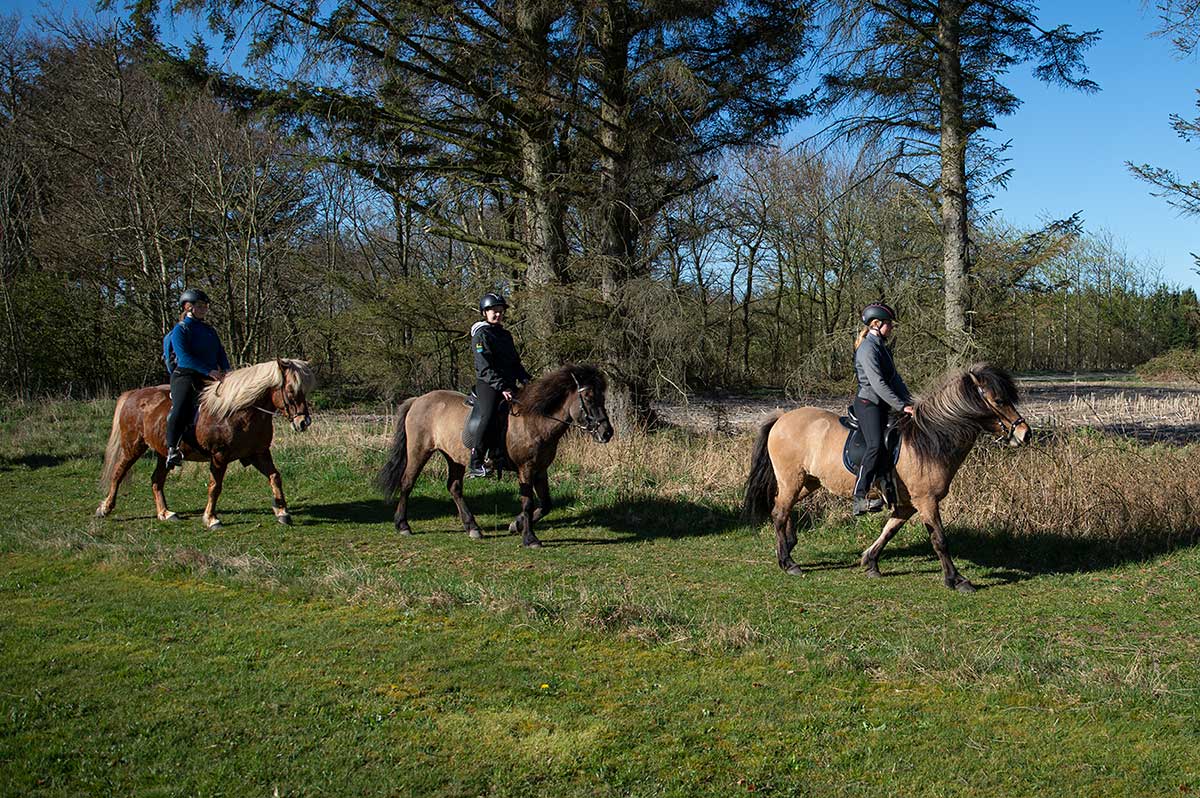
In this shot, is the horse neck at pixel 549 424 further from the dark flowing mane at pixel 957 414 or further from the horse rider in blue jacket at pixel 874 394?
the dark flowing mane at pixel 957 414

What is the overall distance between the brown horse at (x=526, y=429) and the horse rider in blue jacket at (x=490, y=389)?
0.16 metres

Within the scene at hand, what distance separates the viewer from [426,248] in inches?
1137

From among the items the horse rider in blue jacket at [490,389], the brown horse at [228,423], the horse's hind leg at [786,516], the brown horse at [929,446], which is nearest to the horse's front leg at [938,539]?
the brown horse at [929,446]

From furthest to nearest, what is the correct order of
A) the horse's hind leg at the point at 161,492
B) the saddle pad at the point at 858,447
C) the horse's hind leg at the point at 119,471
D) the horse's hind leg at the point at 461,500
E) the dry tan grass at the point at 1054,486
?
the horse's hind leg at the point at 119,471 < the horse's hind leg at the point at 161,492 < the horse's hind leg at the point at 461,500 < the dry tan grass at the point at 1054,486 < the saddle pad at the point at 858,447

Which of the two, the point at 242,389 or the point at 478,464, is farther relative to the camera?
the point at 242,389

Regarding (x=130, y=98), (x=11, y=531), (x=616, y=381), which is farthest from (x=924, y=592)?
(x=130, y=98)

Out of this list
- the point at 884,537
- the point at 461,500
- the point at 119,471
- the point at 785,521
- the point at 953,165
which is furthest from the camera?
the point at 953,165

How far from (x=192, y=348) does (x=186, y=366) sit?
0.22m

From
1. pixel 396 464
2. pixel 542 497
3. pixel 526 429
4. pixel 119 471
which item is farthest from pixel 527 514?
pixel 119 471

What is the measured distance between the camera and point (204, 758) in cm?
372

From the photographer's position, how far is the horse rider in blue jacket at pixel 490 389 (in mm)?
9367

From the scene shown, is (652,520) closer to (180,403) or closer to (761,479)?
(761,479)

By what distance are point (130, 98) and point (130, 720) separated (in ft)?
73.3

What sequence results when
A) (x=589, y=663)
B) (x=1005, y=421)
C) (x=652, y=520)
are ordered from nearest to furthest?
(x=589, y=663) < (x=1005, y=421) < (x=652, y=520)
